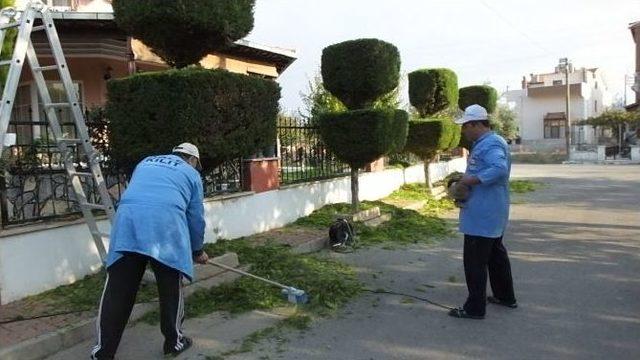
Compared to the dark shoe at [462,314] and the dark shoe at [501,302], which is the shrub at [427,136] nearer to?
the dark shoe at [501,302]

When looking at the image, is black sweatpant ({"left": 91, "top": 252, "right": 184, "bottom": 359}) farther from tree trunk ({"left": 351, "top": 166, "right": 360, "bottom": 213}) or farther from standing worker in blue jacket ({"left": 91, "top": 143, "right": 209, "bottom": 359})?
tree trunk ({"left": 351, "top": 166, "right": 360, "bottom": 213})

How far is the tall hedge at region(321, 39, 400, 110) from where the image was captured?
9797 millimetres

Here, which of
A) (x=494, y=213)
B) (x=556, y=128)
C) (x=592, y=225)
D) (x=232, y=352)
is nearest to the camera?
(x=232, y=352)

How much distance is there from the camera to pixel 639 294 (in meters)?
5.87

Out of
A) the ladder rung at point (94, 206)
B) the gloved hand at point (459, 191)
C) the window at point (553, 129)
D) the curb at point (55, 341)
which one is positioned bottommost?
the curb at point (55, 341)

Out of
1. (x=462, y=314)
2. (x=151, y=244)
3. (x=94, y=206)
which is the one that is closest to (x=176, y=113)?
(x=94, y=206)

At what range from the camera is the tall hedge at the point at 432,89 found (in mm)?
15062

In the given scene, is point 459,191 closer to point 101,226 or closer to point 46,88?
point 101,226

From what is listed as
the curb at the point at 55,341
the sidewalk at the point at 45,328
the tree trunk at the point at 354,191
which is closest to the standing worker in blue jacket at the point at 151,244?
the sidewalk at the point at 45,328

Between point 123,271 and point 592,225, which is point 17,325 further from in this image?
point 592,225

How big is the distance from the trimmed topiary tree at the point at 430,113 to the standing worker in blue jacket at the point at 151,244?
1067cm

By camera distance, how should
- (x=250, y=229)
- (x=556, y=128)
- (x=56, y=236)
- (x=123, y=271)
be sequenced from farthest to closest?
(x=556, y=128)
(x=250, y=229)
(x=56, y=236)
(x=123, y=271)

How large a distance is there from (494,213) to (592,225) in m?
6.24

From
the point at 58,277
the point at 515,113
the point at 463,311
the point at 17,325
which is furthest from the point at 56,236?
the point at 515,113
